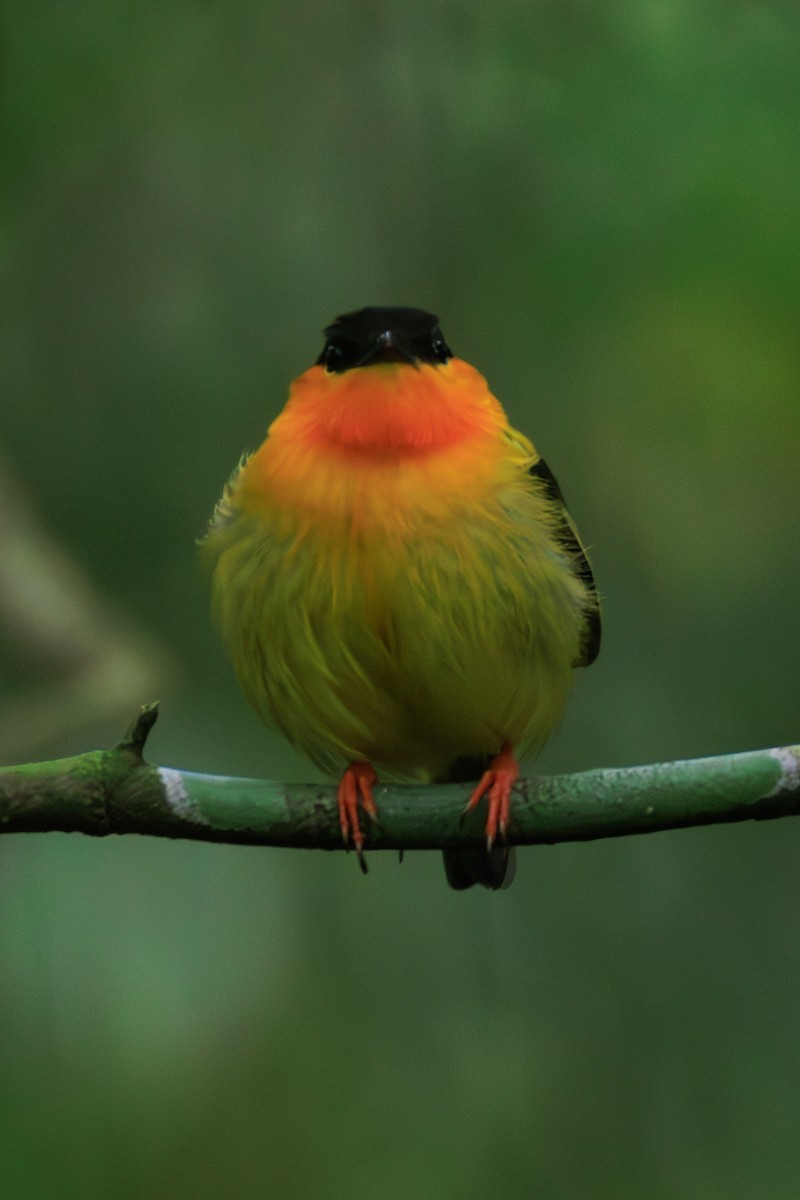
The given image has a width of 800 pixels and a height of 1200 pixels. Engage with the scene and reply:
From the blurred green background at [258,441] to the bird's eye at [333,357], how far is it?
618 mm

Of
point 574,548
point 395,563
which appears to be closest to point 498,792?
point 395,563

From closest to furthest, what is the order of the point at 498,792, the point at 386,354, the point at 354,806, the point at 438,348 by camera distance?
the point at 354,806, the point at 498,792, the point at 386,354, the point at 438,348

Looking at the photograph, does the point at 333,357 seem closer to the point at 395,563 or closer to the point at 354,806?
the point at 395,563

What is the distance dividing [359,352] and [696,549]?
1.20 meters

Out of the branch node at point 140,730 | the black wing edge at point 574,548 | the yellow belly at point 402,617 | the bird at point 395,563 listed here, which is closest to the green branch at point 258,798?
the branch node at point 140,730

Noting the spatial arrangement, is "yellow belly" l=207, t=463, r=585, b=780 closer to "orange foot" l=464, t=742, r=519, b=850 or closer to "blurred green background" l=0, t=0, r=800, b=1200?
"orange foot" l=464, t=742, r=519, b=850

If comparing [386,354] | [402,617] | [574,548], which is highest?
[386,354]

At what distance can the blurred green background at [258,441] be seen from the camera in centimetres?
298

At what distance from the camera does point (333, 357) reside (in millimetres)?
2641

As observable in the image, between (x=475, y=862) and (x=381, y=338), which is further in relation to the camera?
(x=475, y=862)

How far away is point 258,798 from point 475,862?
97 centimetres

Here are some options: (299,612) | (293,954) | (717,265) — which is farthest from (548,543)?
(293,954)

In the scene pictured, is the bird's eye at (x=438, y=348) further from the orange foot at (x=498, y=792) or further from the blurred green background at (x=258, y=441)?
the orange foot at (x=498, y=792)

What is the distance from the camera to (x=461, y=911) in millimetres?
3670
